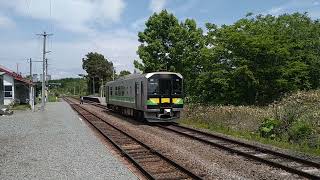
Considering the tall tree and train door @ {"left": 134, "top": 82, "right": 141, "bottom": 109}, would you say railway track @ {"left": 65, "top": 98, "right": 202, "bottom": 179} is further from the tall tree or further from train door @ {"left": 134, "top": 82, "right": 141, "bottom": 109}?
the tall tree

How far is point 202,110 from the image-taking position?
91.2ft

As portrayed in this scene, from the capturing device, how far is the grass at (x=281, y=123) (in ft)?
48.3

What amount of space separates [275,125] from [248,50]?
13.5m

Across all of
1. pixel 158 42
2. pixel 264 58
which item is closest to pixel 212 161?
pixel 264 58

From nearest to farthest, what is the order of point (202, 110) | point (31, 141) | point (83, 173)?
1. point (83, 173)
2. point (31, 141)
3. point (202, 110)

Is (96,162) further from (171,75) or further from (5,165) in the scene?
(171,75)

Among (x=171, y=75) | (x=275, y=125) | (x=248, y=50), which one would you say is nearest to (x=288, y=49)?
(x=248, y=50)

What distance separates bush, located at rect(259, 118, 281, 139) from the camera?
1698 cm

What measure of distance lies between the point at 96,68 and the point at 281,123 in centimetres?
10745

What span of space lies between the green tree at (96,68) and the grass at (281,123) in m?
96.9

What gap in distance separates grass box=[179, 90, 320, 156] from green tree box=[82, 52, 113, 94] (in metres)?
→ 96.9

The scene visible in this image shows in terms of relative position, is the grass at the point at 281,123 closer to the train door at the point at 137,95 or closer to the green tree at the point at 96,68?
the train door at the point at 137,95

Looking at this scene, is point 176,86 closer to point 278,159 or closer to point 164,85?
point 164,85

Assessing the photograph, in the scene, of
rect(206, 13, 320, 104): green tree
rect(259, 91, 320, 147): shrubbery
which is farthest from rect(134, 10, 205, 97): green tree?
rect(259, 91, 320, 147): shrubbery
